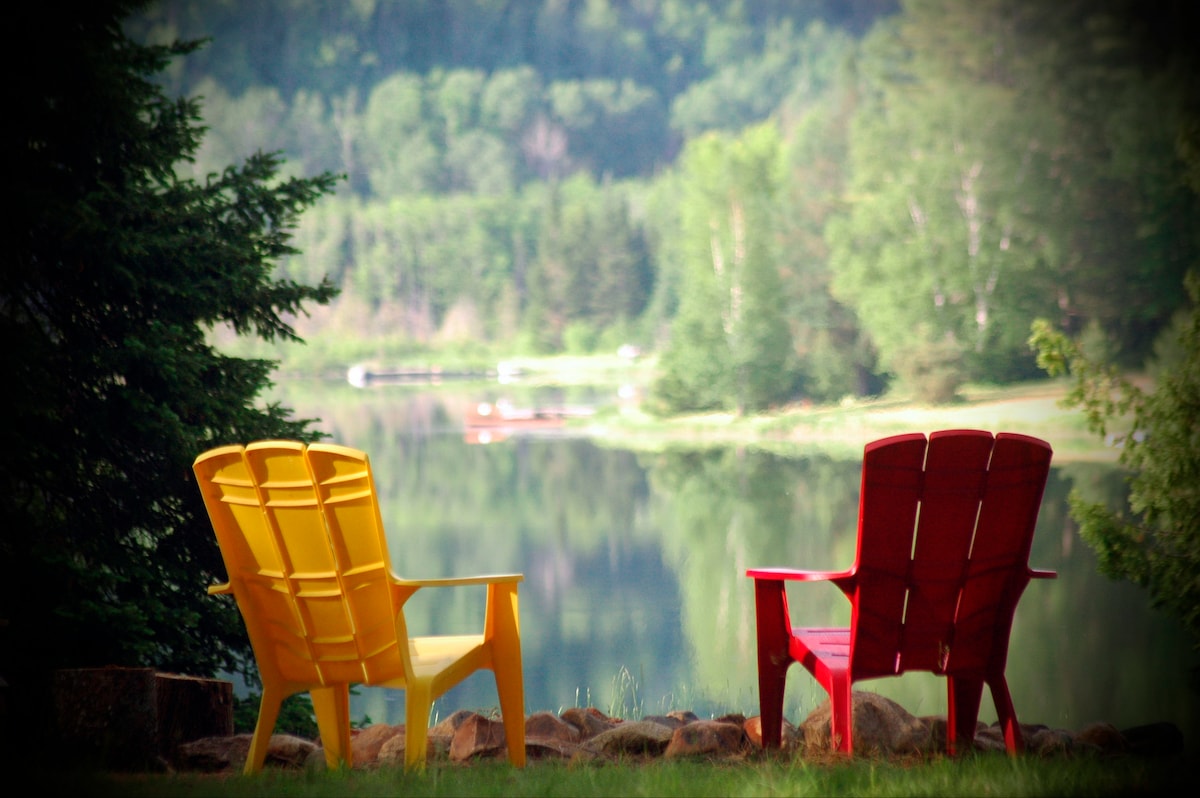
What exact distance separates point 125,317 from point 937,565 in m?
2.62

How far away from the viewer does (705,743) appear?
7.50 feet

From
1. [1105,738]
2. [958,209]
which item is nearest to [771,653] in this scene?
[1105,738]

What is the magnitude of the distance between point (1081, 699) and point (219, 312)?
17.9ft

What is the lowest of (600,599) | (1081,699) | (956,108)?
(600,599)

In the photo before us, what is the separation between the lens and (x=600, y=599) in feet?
41.4

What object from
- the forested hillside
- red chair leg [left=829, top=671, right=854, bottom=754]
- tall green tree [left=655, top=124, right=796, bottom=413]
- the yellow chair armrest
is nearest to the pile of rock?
red chair leg [left=829, top=671, right=854, bottom=754]

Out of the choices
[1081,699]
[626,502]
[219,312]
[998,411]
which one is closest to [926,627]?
[219,312]

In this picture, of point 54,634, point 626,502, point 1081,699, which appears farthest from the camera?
point 626,502

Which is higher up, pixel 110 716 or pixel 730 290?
pixel 730 290

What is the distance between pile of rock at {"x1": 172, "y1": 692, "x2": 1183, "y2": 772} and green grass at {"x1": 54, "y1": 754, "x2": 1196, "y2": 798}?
0.22 meters

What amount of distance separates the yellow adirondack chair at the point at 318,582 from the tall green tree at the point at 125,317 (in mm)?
936

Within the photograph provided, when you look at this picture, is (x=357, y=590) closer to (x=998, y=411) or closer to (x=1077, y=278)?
(x=998, y=411)

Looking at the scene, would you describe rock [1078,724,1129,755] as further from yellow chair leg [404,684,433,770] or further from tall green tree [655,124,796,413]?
tall green tree [655,124,796,413]

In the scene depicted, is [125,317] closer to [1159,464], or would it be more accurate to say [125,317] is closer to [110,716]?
[110,716]
